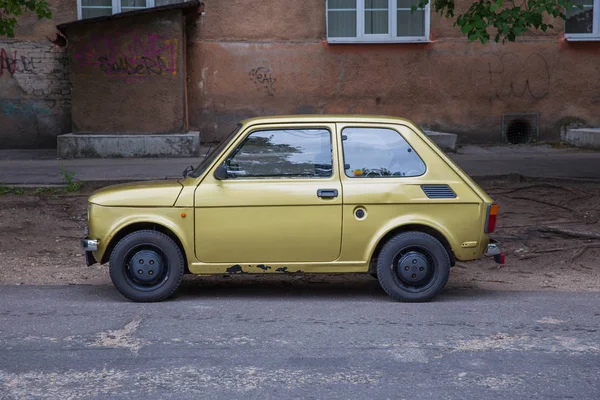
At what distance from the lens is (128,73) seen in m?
16.4

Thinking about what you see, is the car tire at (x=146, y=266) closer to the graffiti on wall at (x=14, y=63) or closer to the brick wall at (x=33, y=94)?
the brick wall at (x=33, y=94)

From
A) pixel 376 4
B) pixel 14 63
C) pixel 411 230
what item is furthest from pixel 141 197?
pixel 376 4

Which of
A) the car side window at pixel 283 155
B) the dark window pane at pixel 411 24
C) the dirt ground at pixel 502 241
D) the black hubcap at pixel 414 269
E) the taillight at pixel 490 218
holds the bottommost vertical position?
the dirt ground at pixel 502 241

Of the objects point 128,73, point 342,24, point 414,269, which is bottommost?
point 414,269

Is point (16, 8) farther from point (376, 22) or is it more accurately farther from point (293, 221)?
point (376, 22)

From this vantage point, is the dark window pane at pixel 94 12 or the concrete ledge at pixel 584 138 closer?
the concrete ledge at pixel 584 138

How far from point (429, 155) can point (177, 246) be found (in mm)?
2233

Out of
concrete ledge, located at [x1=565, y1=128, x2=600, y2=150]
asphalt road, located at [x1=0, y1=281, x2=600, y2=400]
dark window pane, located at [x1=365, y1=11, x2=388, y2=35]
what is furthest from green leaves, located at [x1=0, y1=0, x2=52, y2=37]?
concrete ledge, located at [x1=565, y1=128, x2=600, y2=150]

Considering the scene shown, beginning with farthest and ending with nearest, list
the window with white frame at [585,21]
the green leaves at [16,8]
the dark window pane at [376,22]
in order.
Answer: the window with white frame at [585,21], the dark window pane at [376,22], the green leaves at [16,8]

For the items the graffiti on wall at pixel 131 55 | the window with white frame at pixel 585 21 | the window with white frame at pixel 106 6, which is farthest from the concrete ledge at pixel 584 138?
the window with white frame at pixel 106 6

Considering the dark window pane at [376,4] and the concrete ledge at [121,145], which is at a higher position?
the dark window pane at [376,4]

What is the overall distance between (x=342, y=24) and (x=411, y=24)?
58.4 inches

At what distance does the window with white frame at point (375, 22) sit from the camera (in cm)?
1819

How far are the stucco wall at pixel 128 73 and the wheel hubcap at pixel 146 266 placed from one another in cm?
974
